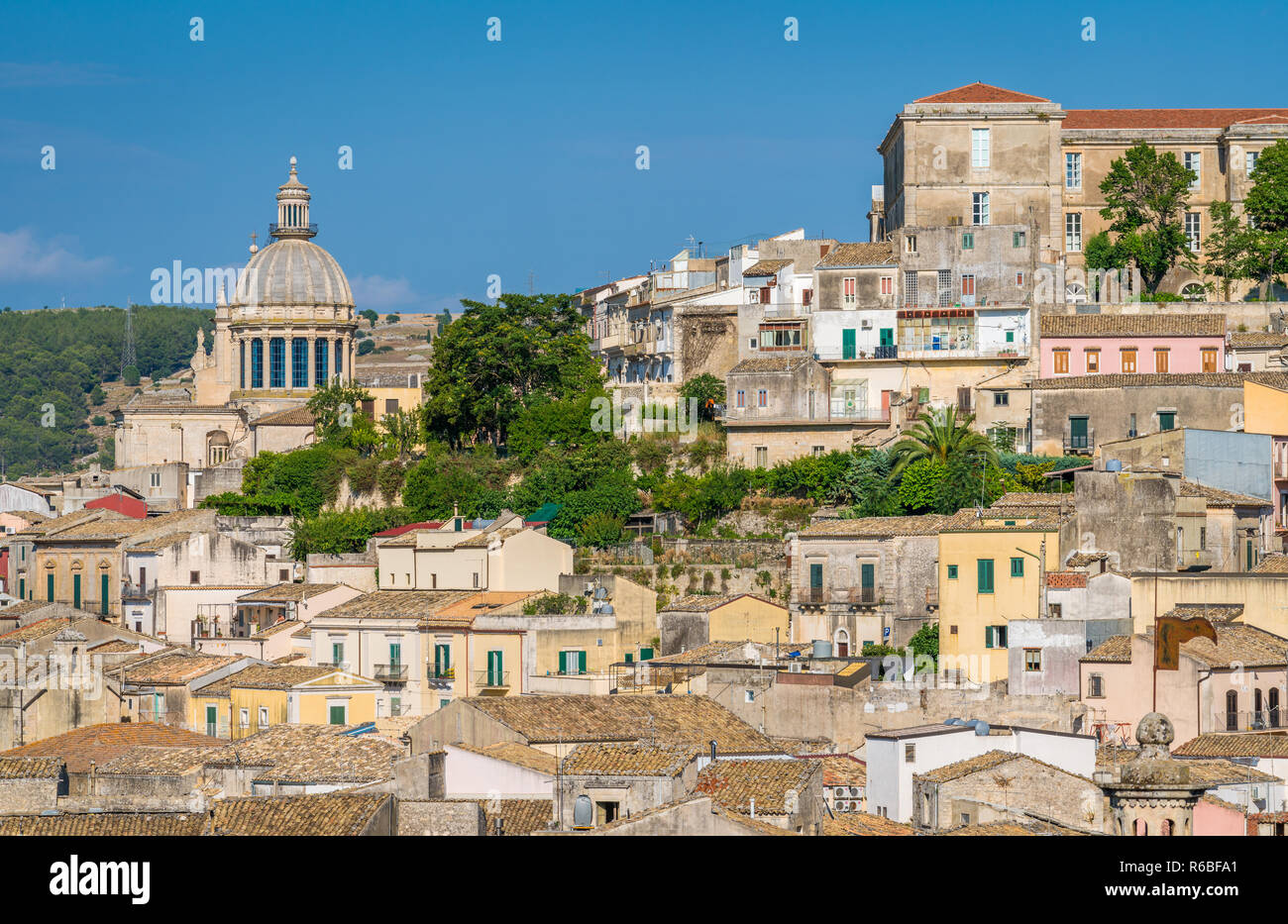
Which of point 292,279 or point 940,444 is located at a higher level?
point 292,279

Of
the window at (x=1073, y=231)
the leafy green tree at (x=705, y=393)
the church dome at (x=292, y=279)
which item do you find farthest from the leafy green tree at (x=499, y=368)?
the church dome at (x=292, y=279)

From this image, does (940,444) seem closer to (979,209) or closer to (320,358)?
(979,209)

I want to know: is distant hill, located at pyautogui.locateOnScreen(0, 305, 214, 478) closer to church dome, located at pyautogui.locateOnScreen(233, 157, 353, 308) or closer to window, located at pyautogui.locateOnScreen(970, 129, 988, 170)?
church dome, located at pyautogui.locateOnScreen(233, 157, 353, 308)

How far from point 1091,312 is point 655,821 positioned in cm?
3782

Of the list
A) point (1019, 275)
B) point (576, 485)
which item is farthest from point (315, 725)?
point (1019, 275)

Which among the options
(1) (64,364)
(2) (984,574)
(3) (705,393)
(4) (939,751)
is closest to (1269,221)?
(3) (705,393)

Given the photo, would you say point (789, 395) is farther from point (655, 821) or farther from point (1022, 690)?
point (655, 821)

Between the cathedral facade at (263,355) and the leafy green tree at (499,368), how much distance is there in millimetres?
18073

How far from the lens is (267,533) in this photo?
61.7m

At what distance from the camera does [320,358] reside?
87125 millimetres

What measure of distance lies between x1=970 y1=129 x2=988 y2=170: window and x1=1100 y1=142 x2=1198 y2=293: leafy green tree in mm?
4293

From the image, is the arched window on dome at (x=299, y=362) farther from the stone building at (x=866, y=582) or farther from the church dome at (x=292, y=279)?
the stone building at (x=866, y=582)

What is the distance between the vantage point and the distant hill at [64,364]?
455ft

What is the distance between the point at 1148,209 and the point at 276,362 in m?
37.6
